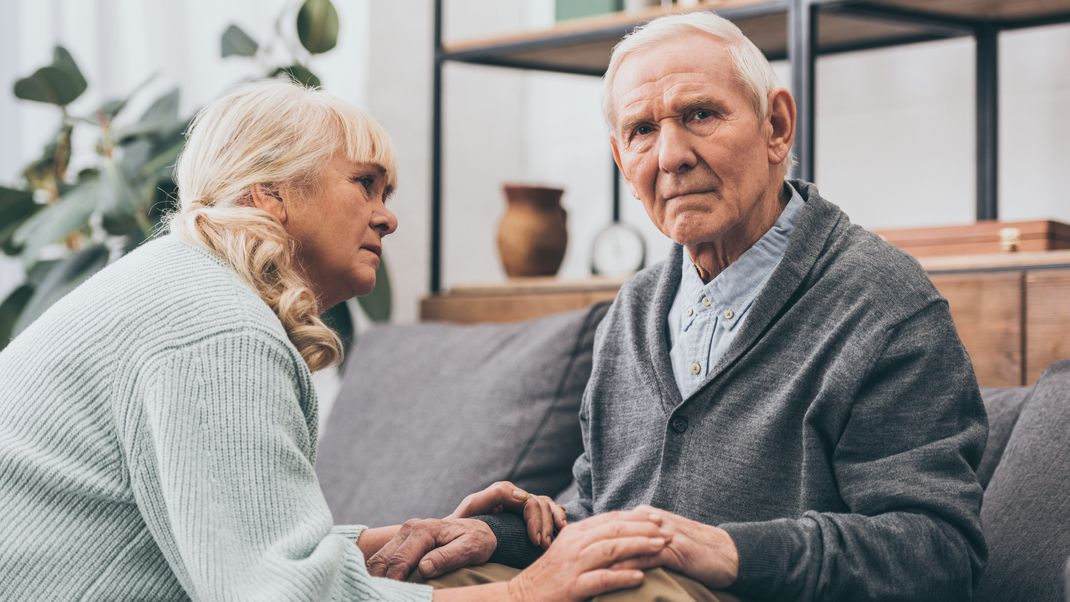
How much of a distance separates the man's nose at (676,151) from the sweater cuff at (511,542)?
47 centimetres

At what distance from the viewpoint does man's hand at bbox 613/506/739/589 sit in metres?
1.34

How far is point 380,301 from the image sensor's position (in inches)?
129

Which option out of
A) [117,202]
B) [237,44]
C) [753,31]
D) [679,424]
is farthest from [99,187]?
[679,424]

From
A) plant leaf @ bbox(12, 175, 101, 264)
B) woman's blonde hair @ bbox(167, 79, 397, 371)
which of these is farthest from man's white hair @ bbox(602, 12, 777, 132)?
plant leaf @ bbox(12, 175, 101, 264)

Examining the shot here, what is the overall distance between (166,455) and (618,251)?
1.92 metres

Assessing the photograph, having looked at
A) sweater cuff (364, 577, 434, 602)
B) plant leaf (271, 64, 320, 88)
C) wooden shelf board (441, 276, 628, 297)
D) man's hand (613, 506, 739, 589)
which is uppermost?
plant leaf (271, 64, 320, 88)

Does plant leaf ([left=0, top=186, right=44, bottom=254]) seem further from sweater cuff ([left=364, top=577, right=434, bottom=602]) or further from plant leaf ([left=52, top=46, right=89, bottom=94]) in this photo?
sweater cuff ([left=364, top=577, right=434, bottom=602])

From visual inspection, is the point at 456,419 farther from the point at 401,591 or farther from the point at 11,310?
the point at 11,310

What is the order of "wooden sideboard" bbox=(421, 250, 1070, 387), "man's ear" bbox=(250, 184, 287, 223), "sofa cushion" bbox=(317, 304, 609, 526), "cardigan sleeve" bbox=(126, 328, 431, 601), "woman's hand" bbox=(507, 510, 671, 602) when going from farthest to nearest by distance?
"sofa cushion" bbox=(317, 304, 609, 526) < "wooden sideboard" bbox=(421, 250, 1070, 387) < "man's ear" bbox=(250, 184, 287, 223) < "woman's hand" bbox=(507, 510, 671, 602) < "cardigan sleeve" bbox=(126, 328, 431, 601)

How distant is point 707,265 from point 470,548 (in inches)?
18.4

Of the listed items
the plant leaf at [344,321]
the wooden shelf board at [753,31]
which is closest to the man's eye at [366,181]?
the wooden shelf board at [753,31]

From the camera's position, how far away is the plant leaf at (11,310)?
3227 mm

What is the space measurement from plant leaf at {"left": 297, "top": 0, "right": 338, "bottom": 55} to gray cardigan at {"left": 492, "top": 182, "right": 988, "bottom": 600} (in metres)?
1.82

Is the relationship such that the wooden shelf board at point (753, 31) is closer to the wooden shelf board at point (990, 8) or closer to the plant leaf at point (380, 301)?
the wooden shelf board at point (990, 8)
